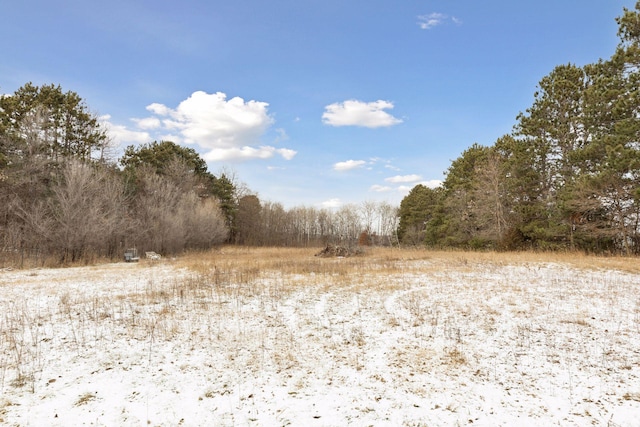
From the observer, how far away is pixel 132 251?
74.4ft

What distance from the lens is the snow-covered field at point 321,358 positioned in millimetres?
3873

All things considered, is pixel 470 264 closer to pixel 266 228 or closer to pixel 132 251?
pixel 132 251

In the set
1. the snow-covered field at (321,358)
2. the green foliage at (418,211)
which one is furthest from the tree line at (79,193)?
the green foliage at (418,211)

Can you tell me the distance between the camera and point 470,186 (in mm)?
31625

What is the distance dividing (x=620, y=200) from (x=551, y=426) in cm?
2199

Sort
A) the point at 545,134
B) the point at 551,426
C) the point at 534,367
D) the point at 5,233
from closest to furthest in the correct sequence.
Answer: the point at 551,426 < the point at 534,367 < the point at 5,233 < the point at 545,134

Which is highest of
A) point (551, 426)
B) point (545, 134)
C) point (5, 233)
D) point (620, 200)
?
point (545, 134)

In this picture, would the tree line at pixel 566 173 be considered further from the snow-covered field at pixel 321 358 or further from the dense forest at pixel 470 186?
the snow-covered field at pixel 321 358

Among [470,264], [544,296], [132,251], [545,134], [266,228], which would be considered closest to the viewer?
[544,296]

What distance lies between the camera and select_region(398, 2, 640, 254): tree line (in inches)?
696

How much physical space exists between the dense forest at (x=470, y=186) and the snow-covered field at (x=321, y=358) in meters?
10.7

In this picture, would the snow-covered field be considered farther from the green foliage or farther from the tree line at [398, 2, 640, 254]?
the green foliage

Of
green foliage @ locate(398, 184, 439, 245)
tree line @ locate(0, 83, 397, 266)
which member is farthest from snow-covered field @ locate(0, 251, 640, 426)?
green foliage @ locate(398, 184, 439, 245)

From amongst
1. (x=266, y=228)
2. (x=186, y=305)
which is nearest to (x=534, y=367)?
(x=186, y=305)
